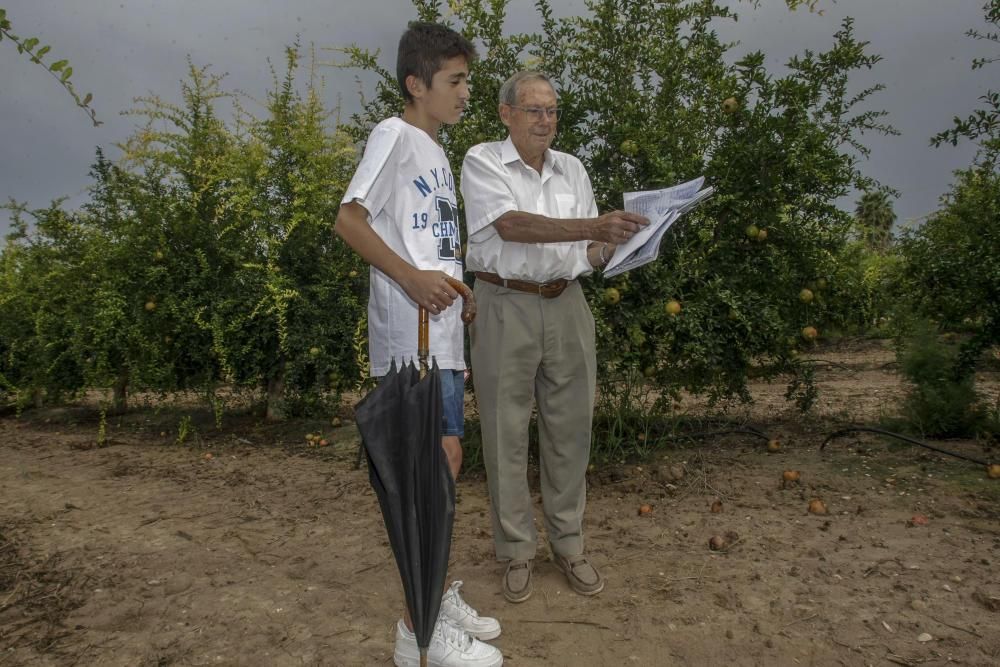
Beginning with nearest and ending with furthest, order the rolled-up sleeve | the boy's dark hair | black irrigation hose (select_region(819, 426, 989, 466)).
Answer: the boy's dark hair
the rolled-up sleeve
black irrigation hose (select_region(819, 426, 989, 466))

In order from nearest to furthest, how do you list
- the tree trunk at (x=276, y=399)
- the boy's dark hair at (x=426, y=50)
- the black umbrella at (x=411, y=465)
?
1. the black umbrella at (x=411, y=465)
2. the boy's dark hair at (x=426, y=50)
3. the tree trunk at (x=276, y=399)

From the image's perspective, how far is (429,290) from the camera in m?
2.34

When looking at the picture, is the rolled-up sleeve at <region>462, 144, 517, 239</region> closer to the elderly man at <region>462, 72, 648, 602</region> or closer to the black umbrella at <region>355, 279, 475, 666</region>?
the elderly man at <region>462, 72, 648, 602</region>

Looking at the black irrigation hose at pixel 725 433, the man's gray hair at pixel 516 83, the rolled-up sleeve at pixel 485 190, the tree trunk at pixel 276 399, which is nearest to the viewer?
the rolled-up sleeve at pixel 485 190

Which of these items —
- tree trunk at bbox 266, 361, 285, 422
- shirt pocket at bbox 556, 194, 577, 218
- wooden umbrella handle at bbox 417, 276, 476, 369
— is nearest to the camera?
wooden umbrella handle at bbox 417, 276, 476, 369

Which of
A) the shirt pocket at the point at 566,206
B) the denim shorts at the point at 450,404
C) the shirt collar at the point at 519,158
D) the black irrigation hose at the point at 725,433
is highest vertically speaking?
the shirt collar at the point at 519,158

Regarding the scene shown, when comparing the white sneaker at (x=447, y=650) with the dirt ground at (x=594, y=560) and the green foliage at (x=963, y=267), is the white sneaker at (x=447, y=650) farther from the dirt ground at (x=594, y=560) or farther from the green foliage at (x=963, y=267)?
the green foliage at (x=963, y=267)

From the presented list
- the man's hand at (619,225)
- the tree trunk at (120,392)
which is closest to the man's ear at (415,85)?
the man's hand at (619,225)

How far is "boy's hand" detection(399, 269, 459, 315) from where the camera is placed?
234 centimetres

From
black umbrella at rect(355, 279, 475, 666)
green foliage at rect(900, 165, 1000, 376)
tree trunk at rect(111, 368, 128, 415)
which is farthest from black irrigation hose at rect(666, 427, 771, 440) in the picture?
tree trunk at rect(111, 368, 128, 415)

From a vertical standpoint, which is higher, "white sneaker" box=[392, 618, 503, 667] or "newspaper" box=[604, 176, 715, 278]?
"newspaper" box=[604, 176, 715, 278]

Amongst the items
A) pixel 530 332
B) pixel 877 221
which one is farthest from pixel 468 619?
pixel 877 221

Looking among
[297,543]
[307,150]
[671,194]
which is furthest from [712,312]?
[307,150]

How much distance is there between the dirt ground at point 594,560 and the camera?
2904 millimetres
